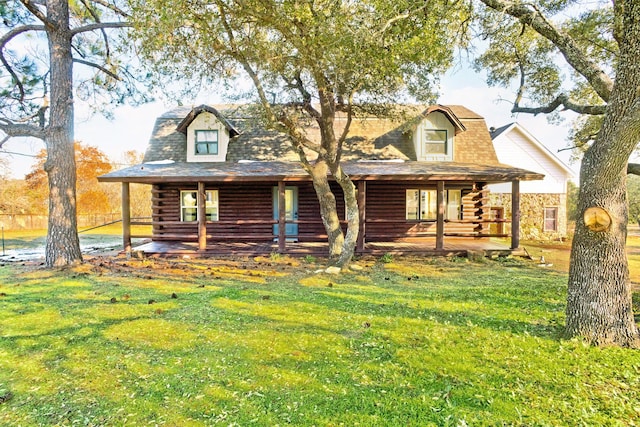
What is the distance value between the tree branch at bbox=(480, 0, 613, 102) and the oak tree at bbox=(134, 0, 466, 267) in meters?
1.46

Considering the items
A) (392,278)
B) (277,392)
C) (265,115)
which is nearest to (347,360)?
(277,392)

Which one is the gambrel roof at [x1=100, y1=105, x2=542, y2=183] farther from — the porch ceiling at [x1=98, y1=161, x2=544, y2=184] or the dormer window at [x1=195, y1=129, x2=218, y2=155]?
the dormer window at [x1=195, y1=129, x2=218, y2=155]

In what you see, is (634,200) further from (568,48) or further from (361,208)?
(568,48)

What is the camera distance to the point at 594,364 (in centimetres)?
360

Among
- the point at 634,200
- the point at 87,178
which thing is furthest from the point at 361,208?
the point at 87,178

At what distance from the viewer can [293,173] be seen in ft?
39.5

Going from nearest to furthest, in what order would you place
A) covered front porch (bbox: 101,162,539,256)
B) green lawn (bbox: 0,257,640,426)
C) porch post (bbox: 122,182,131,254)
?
green lawn (bbox: 0,257,640,426) < porch post (bbox: 122,182,131,254) < covered front porch (bbox: 101,162,539,256)

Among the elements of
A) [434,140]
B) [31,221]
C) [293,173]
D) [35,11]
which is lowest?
[31,221]

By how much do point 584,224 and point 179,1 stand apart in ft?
25.5

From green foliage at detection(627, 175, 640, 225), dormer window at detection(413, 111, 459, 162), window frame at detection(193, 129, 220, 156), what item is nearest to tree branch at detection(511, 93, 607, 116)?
dormer window at detection(413, 111, 459, 162)

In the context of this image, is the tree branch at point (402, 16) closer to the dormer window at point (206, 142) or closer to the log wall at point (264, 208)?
the log wall at point (264, 208)

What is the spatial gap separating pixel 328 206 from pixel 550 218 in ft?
50.8

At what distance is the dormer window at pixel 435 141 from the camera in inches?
592

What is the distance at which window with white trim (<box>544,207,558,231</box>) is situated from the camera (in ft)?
64.9
